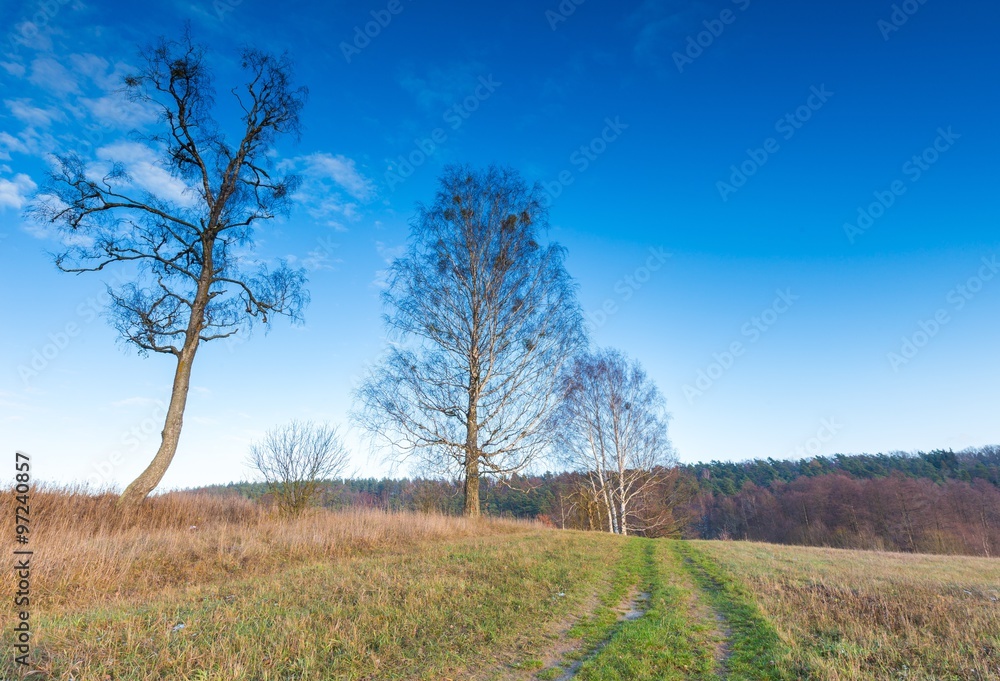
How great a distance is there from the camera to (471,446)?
13.8m

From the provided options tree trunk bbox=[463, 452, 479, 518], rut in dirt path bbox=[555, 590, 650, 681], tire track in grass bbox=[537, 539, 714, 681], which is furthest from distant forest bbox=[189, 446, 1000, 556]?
tire track in grass bbox=[537, 539, 714, 681]

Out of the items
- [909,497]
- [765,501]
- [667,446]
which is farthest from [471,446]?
[765,501]

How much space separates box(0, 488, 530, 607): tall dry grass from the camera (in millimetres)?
5316

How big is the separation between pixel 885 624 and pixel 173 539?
10.8 metres

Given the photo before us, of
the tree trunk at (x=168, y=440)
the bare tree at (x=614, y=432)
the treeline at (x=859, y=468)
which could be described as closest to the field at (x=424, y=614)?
the tree trunk at (x=168, y=440)

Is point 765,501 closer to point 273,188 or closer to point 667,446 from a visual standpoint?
point 667,446

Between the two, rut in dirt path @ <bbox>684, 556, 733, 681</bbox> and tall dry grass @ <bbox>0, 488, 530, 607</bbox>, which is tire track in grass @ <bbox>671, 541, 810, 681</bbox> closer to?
rut in dirt path @ <bbox>684, 556, 733, 681</bbox>

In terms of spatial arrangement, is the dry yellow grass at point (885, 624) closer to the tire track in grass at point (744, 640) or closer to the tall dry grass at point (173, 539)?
the tire track in grass at point (744, 640)

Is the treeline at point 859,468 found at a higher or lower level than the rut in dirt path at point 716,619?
higher

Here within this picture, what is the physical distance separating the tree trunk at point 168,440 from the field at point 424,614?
1.50 feet

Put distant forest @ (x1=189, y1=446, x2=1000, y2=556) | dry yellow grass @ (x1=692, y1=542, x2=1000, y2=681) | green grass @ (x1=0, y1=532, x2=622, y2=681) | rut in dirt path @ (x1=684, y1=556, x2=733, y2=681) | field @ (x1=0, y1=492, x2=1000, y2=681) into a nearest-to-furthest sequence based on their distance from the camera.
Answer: green grass @ (x1=0, y1=532, x2=622, y2=681) < field @ (x1=0, y1=492, x2=1000, y2=681) < dry yellow grass @ (x1=692, y1=542, x2=1000, y2=681) < rut in dirt path @ (x1=684, y1=556, x2=733, y2=681) < distant forest @ (x1=189, y1=446, x2=1000, y2=556)

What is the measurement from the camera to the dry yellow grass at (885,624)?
3.99m

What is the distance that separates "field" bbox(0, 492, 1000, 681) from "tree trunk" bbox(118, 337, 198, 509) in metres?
0.46

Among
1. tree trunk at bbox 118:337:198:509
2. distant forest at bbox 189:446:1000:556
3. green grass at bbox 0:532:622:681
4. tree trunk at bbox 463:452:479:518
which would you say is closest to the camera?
green grass at bbox 0:532:622:681
